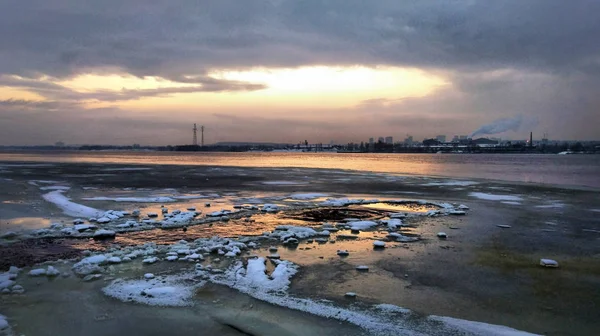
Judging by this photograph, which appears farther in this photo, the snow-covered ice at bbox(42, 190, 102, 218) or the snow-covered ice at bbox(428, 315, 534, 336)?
the snow-covered ice at bbox(42, 190, 102, 218)

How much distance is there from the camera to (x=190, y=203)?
18.3 metres

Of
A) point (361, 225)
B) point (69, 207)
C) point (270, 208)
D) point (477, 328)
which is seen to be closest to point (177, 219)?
point (270, 208)

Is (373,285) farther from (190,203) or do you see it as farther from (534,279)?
(190,203)

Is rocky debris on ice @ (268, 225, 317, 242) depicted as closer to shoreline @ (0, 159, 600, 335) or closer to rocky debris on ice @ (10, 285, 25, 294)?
shoreline @ (0, 159, 600, 335)

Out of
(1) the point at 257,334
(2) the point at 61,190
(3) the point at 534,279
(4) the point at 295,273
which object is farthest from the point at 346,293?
(2) the point at 61,190

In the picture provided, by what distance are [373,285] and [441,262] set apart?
7.53 ft

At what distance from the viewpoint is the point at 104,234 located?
37.4 ft

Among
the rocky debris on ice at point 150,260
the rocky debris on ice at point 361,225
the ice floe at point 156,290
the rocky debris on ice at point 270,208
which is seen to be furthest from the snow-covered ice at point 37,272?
the rocky debris on ice at point 270,208

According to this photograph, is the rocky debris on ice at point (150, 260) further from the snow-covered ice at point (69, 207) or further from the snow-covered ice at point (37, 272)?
the snow-covered ice at point (69, 207)

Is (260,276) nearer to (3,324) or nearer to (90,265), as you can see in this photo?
(90,265)

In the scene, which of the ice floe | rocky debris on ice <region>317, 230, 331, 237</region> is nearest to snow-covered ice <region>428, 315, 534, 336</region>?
the ice floe

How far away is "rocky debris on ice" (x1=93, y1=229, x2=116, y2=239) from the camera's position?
11.3 meters

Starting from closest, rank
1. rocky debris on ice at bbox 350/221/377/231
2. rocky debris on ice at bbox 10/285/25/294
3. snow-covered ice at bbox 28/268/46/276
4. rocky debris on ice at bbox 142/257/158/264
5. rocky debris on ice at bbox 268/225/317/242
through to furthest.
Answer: rocky debris on ice at bbox 10/285/25/294
snow-covered ice at bbox 28/268/46/276
rocky debris on ice at bbox 142/257/158/264
rocky debris on ice at bbox 268/225/317/242
rocky debris on ice at bbox 350/221/377/231

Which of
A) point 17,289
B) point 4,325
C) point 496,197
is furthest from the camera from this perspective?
point 496,197
